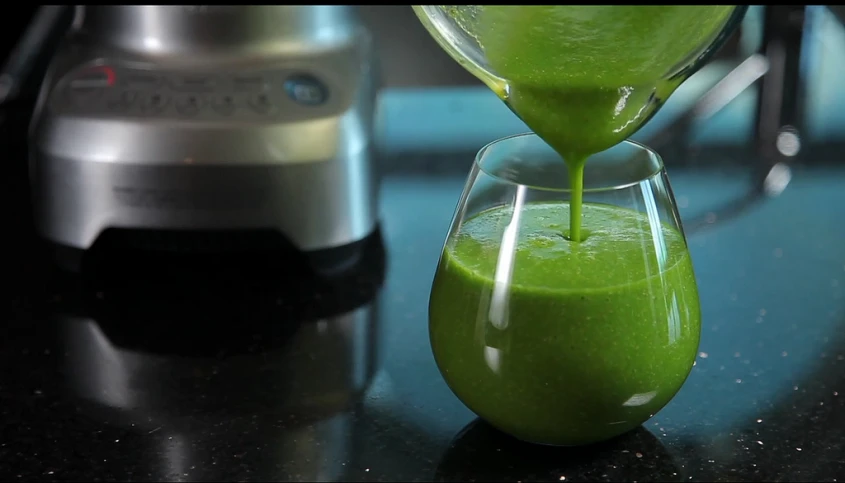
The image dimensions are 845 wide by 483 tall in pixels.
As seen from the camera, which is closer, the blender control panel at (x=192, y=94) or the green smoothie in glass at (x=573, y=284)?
the green smoothie in glass at (x=573, y=284)

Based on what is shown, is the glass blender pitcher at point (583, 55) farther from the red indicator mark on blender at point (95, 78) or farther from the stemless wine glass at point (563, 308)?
the red indicator mark on blender at point (95, 78)

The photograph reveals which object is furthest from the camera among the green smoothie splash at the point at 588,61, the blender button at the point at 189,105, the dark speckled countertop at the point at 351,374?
the blender button at the point at 189,105

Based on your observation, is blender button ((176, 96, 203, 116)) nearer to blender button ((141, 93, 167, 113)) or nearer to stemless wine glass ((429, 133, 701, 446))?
blender button ((141, 93, 167, 113))

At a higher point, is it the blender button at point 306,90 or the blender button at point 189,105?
the blender button at point 306,90

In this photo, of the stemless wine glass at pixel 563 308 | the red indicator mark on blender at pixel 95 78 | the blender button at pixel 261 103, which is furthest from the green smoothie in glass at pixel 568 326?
the red indicator mark on blender at pixel 95 78

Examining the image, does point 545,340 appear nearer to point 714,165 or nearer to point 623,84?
point 623,84

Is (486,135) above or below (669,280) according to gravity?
below

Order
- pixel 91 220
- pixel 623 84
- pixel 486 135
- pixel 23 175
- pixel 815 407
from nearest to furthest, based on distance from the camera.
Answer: pixel 623 84 → pixel 815 407 → pixel 91 220 → pixel 23 175 → pixel 486 135

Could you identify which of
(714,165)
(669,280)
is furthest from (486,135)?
(669,280)
